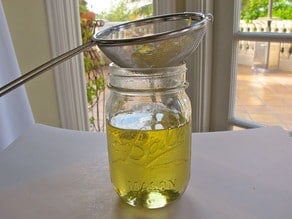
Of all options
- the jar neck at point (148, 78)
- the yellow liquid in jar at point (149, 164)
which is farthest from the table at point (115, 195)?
the jar neck at point (148, 78)

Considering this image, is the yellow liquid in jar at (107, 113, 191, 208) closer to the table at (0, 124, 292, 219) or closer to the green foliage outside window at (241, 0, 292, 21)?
the table at (0, 124, 292, 219)

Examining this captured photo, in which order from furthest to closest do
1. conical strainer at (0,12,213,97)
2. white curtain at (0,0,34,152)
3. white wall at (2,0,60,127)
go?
white wall at (2,0,60,127)
white curtain at (0,0,34,152)
conical strainer at (0,12,213,97)

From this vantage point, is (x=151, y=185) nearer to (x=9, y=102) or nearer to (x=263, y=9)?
(x=9, y=102)

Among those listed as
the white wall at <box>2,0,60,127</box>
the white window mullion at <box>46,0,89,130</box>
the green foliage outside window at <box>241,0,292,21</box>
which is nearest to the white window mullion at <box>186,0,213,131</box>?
the green foliage outside window at <box>241,0,292,21</box>

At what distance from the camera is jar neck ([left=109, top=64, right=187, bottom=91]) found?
411 mm

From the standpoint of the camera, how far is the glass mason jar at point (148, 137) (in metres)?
0.42

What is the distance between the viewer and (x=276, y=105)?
1.16m

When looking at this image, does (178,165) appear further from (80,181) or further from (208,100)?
(208,100)

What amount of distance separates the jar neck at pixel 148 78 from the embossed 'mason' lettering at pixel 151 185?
0.41 feet

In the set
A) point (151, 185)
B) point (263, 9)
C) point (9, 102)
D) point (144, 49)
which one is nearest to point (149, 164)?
point (151, 185)

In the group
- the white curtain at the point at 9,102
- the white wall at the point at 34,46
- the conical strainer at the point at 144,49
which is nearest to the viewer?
the conical strainer at the point at 144,49

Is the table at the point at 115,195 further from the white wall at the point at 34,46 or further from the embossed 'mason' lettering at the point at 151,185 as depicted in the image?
the white wall at the point at 34,46

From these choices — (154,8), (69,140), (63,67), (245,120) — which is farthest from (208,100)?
(69,140)

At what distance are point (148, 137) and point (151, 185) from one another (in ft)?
0.21
